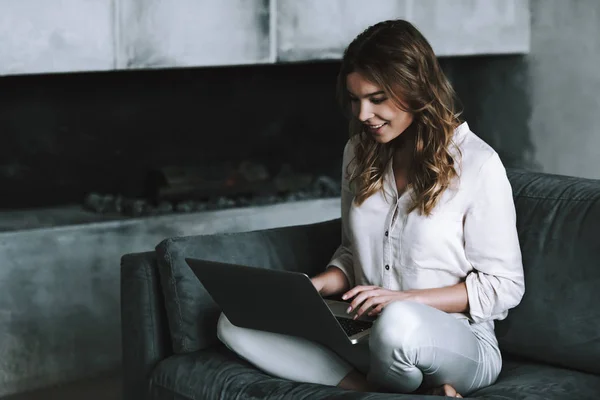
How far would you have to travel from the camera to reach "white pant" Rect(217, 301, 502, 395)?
1.72 metres

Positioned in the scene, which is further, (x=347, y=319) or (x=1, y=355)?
(x=1, y=355)

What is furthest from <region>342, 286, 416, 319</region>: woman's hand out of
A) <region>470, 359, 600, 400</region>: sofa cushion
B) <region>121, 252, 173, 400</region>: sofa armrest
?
<region>121, 252, 173, 400</region>: sofa armrest

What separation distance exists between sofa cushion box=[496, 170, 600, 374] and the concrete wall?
1.59 m

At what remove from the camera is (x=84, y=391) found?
2.97m

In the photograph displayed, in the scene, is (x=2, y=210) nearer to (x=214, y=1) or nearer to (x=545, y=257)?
(x=214, y=1)

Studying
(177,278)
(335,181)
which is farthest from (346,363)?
(335,181)

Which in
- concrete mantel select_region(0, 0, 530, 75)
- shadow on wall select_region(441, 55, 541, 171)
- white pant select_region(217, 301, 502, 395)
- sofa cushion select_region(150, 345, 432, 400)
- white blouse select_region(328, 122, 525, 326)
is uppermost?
concrete mantel select_region(0, 0, 530, 75)

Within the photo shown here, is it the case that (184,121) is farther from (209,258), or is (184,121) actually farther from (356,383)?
(356,383)

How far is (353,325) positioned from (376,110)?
0.46 metres

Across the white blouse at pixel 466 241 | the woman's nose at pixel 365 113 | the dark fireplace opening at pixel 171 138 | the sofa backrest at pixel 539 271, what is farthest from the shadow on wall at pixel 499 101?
the woman's nose at pixel 365 113

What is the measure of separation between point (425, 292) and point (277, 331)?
323 mm

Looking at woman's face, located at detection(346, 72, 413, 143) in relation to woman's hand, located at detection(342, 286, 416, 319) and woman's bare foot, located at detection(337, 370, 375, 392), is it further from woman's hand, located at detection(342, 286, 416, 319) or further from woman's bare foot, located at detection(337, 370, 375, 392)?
woman's bare foot, located at detection(337, 370, 375, 392)

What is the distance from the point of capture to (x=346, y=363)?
1913mm

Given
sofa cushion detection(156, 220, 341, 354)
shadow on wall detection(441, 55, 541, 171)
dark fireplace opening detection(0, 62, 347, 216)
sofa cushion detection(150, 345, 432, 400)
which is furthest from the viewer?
shadow on wall detection(441, 55, 541, 171)
